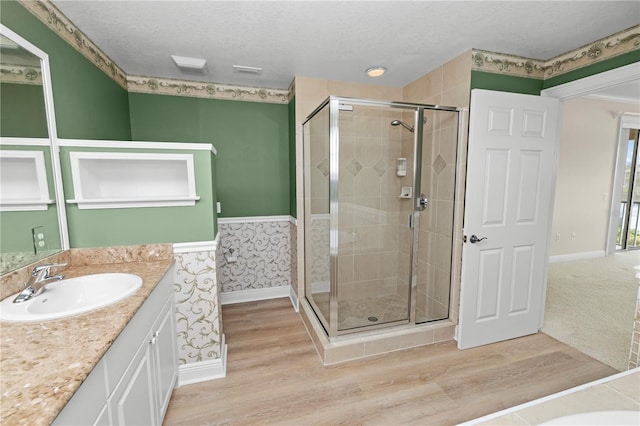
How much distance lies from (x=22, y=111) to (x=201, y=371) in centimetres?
189

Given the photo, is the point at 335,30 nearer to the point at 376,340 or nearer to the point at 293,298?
the point at 376,340

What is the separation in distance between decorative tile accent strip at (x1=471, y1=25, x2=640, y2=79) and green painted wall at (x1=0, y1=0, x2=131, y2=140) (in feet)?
9.25

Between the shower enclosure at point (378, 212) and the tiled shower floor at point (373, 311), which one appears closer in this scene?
the shower enclosure at point (378, 212)

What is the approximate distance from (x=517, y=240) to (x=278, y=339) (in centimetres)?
228

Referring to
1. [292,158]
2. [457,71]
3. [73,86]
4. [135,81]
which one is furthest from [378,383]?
[135,81]

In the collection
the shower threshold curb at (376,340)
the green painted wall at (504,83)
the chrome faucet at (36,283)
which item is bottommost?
the shower threshold curb at (376,340)

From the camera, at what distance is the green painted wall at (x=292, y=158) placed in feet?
9.62

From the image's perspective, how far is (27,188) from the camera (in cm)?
146

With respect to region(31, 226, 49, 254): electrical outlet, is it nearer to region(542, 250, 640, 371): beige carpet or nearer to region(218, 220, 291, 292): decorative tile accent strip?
region(218, 220, 291, 292): decorative tile accent strip

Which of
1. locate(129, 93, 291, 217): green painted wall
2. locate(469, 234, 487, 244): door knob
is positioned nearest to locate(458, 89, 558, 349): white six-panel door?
locate(469, 234, 487, 244): door knob

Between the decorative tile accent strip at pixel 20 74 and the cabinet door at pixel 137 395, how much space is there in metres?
1.43

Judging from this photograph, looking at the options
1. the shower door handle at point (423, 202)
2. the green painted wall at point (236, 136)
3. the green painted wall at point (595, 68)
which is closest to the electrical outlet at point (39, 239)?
the green painted wall at point (236, 136)

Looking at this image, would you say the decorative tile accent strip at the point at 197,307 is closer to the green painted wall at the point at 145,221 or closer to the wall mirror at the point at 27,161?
the green painted wall at the point at 145,221

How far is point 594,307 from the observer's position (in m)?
3.08
